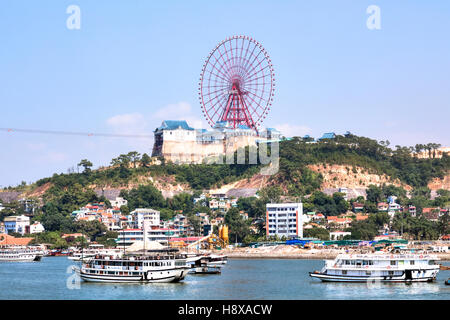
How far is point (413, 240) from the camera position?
10475cm

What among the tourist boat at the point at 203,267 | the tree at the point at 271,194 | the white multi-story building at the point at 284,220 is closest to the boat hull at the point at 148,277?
the tourist boat at the point at 203,267

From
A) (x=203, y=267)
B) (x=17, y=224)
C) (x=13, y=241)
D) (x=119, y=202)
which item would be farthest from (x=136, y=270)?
(x=119, y=202)

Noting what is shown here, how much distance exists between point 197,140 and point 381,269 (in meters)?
100.0

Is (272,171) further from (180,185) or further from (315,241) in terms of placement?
(315,241)

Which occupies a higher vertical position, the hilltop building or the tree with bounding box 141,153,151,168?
the hilltop building

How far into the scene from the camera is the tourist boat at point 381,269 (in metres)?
52.3

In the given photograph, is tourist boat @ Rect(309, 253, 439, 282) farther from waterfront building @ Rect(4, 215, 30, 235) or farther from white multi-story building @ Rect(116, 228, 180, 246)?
waterfront building @ Rect(4, 215, 30, 235)

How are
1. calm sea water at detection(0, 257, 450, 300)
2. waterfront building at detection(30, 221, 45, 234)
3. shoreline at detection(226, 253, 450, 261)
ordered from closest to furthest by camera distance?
calm sea water at detection(0, 257, 450, 300) < shoreline at detection(226, 253, 450, 261) < waterfront building at detection(30, 221, 45, 234)

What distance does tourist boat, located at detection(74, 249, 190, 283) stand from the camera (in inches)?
2068

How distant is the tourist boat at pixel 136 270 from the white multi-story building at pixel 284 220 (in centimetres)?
5702

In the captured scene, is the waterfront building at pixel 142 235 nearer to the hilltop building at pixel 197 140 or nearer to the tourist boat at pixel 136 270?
the hilltop building at pixel 197 140

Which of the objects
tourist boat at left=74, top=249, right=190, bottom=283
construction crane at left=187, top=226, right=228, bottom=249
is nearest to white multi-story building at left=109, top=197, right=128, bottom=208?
construction crane at left=187, top=226, right=228, bottom=249

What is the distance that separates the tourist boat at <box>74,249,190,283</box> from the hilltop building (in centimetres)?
8705

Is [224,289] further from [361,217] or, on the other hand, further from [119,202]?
[119,202]
